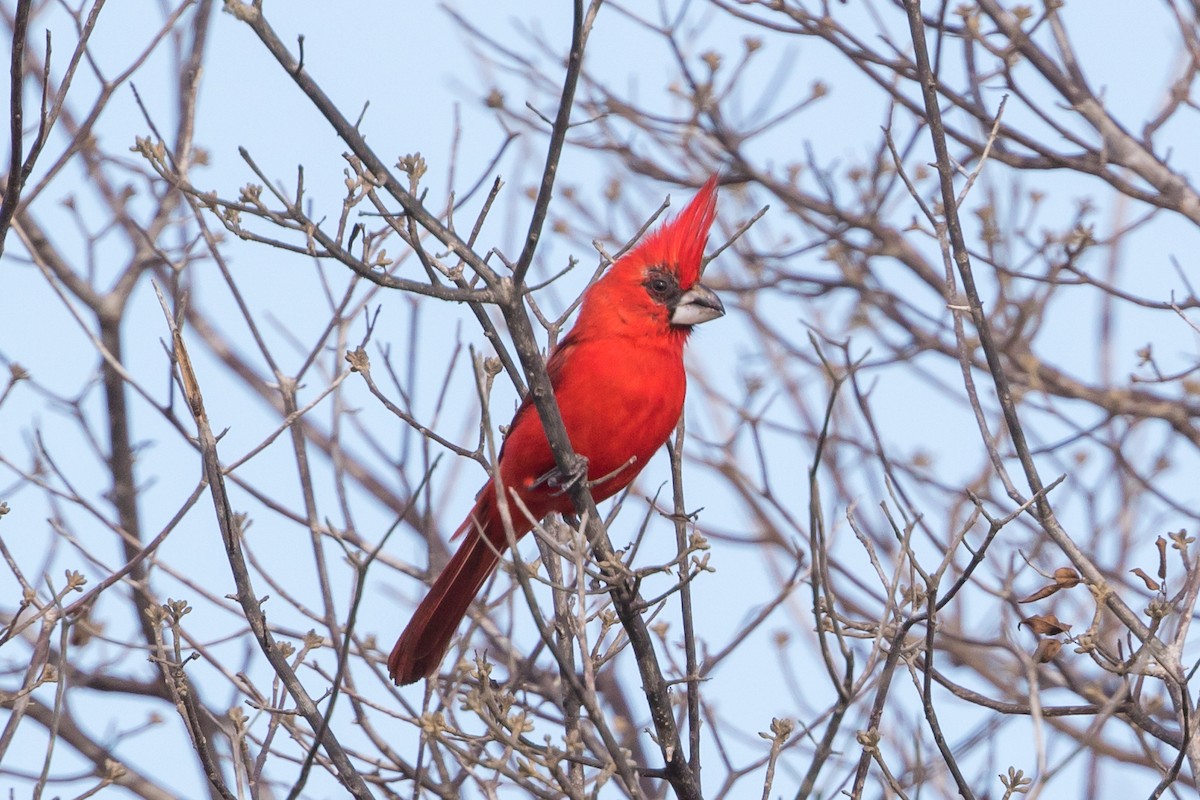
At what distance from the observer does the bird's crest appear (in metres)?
4.73

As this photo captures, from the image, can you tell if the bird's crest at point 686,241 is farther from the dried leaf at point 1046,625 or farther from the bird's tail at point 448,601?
the dried leaf at point 1046,625

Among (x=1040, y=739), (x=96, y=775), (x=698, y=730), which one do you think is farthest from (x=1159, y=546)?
(x=96, y=775)

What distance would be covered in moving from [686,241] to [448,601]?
1351 millimetres

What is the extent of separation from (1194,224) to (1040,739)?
8.09ft

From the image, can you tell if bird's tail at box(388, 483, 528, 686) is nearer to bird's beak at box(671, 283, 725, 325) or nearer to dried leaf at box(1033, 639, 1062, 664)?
bird's beak at box(671, 283, 725, 325)

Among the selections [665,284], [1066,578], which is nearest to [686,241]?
[665,284]

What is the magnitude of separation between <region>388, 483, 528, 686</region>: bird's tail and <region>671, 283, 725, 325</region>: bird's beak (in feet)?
2.57

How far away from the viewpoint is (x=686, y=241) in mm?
4746

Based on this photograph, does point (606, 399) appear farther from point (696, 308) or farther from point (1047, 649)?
point (1047, 649)

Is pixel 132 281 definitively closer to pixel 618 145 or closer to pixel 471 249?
pixel 618 145

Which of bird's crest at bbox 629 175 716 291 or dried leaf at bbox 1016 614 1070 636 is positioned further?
bird's crest at bbox 629 175 716 291

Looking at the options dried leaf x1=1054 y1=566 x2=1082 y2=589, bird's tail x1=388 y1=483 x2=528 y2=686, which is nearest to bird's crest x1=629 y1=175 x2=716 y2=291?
bird's tail x1=388 y1=483 x2=528 y2=686

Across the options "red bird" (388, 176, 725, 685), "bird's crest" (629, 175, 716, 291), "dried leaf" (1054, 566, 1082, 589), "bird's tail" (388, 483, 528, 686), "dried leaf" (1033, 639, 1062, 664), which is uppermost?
"bird's crest" (629, 175, 716, 291)

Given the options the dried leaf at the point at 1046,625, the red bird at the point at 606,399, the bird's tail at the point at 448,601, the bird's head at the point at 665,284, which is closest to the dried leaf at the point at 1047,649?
the dried leaf at the point at 1046,625
